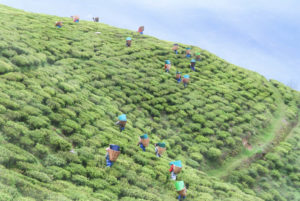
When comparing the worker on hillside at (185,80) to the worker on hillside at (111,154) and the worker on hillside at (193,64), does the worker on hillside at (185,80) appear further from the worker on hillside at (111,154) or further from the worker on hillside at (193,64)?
the worker on hillside at (111,154)

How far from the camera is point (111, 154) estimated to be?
15750mm

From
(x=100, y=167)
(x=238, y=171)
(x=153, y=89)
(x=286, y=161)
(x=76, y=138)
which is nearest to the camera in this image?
(x=100, y=167)

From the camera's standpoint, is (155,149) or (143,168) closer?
(143,168)

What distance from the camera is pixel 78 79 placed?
2527 cm

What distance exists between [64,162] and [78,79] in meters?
12.2

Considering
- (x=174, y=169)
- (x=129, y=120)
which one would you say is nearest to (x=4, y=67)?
(x=129, y=120)

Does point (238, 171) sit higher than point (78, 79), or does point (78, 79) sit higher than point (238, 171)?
point (78, 79)

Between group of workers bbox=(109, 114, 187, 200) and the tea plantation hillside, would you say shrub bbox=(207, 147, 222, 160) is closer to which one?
the tea plantation hillside

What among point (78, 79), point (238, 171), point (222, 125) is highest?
point (78, 79)

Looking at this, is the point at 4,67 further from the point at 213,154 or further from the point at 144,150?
the point at 213,154

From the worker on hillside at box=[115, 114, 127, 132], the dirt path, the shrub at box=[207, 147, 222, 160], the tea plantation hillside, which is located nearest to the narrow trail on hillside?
the dirt path

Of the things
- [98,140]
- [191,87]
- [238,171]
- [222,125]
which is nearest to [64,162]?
[98,140]

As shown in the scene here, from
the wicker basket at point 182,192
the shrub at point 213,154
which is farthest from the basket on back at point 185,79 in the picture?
the wicker basket at point 182,192

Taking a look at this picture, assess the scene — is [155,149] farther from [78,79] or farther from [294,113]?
[294,113]
